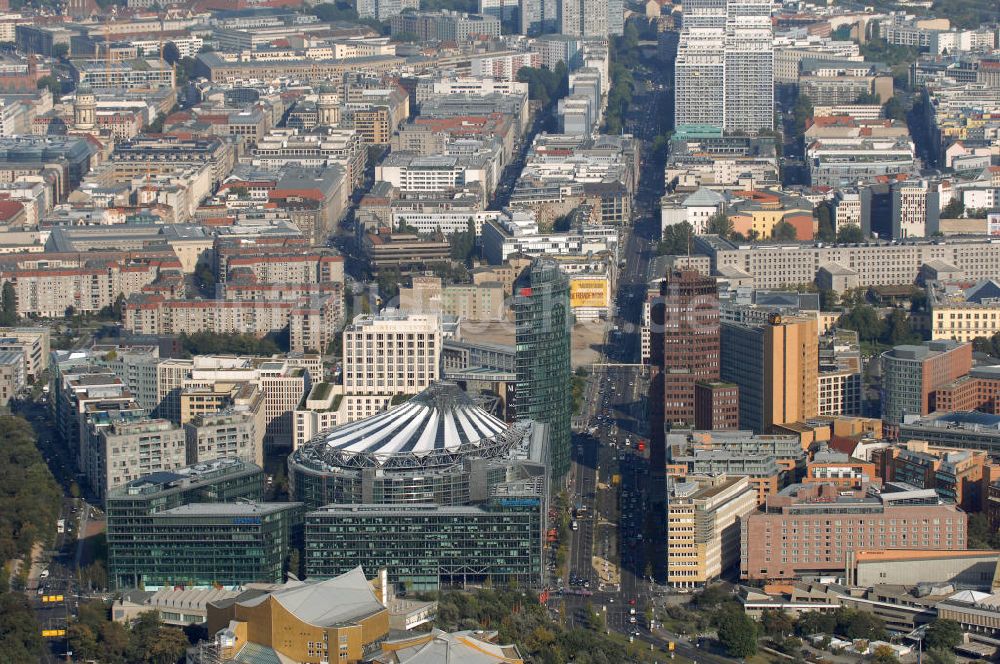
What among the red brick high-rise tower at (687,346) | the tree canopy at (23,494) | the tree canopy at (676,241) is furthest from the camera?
the tree canopy at (676,241)

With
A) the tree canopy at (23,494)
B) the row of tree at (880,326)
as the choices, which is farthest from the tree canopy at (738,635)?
the row of tree at (880,326)

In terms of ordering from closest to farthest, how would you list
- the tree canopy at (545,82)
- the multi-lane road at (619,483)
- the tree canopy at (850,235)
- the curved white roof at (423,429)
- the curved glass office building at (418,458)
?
the multi-lane road at (619,483)
the curved glass office building at (418,458)
the curved white roof at (423,429)
the tree canopy at (850,235)
the tree canopy at (545,82)

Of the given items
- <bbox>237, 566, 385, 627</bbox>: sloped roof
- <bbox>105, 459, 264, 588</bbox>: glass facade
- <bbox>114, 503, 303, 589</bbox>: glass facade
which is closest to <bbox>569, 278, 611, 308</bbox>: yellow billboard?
<bbox>105, 459, 264, 588</bbox>: glass facade

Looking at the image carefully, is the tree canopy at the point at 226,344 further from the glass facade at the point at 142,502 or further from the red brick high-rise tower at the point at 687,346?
the glass facade at the point at 142,502

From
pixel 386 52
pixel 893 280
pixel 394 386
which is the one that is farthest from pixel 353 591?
pixel 386 52

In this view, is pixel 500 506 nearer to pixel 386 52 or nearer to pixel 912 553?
pixel 912 553

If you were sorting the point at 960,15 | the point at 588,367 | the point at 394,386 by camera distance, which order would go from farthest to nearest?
the point at 960,15, the point at 588,367, the point at 394,386
